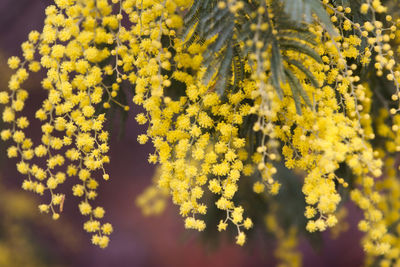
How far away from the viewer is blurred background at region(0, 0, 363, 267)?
2.26 m

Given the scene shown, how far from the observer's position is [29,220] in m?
2.38

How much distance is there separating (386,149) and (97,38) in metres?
0.90

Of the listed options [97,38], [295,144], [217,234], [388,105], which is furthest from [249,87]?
[217,234]

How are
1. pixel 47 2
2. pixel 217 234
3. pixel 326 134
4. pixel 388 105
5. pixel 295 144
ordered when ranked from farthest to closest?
pixel 47 2 < pixel 217 234 < pixel 388 105 < pixel 295 144 < pixel 326 134

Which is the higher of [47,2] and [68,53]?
[47,2]

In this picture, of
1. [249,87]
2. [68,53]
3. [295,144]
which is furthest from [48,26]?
[295,144]

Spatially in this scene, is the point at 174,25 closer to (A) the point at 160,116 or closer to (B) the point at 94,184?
(A) the point at 160,116

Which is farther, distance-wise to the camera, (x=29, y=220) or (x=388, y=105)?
(x=29, y=220)

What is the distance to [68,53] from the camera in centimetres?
93

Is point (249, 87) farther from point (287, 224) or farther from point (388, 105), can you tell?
point (287, 224)

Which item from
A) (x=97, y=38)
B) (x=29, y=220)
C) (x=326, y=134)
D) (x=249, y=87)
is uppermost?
(x=29, y=220)

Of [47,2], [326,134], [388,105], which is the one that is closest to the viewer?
[326,134]

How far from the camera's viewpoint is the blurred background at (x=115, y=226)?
226cm

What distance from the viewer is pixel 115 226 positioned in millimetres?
3602
